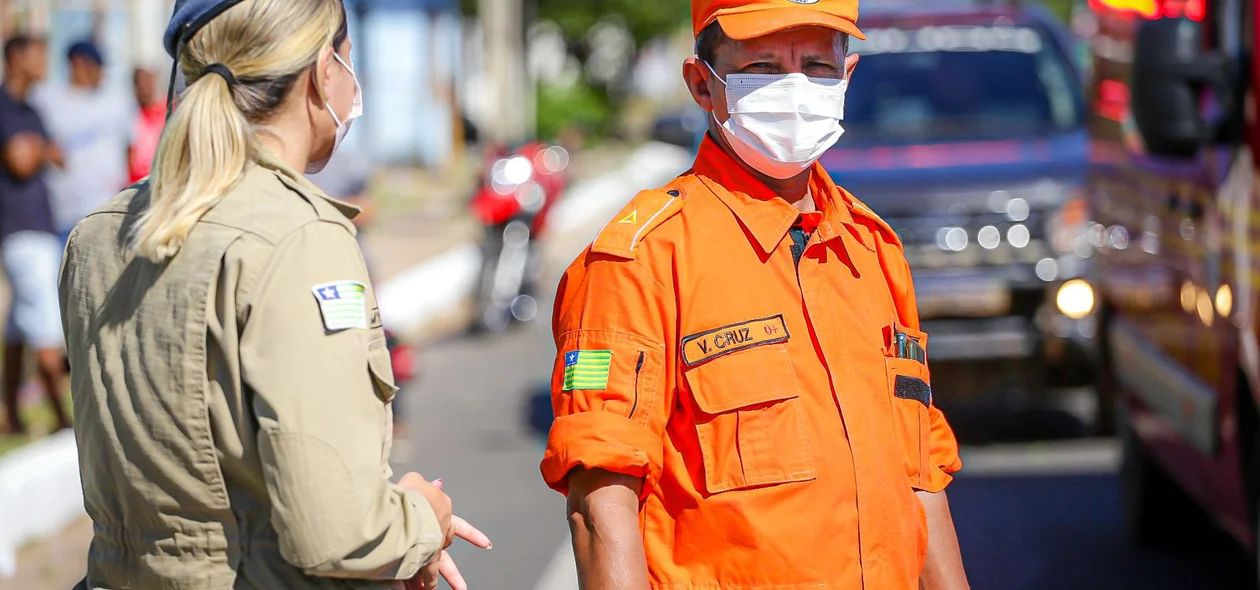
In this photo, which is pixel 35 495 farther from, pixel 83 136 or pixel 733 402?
pixel 733 402

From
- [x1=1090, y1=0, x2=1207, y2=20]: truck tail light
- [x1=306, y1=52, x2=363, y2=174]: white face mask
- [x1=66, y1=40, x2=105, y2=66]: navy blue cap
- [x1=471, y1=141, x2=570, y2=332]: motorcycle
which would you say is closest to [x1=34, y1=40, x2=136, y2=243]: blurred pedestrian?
[x1=66, y1=40, x2=105, y2=66]: navy blue cap

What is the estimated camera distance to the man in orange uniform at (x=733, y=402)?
8.29ft

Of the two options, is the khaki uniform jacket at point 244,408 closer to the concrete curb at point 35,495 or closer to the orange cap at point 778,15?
the orange cap at point 778,15

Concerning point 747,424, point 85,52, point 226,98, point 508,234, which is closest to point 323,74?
point 226,98

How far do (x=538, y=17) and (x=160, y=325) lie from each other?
159 feet

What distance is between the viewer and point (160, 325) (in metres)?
2.30

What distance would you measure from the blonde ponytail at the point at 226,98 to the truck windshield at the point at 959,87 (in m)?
7.03

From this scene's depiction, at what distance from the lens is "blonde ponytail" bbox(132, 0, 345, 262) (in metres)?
2.34

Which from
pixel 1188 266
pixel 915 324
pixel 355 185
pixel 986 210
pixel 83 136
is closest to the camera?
pixel 915 324

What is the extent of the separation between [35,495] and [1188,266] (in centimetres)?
465

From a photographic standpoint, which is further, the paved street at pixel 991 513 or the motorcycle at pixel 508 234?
the motorcycle at pixel 508 234

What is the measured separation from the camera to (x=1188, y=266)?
584 cm

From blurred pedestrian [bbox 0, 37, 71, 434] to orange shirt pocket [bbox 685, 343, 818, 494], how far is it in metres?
6.63

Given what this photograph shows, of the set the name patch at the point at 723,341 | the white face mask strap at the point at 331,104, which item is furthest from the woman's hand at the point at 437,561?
the white face mask strap at the point at 331,104
